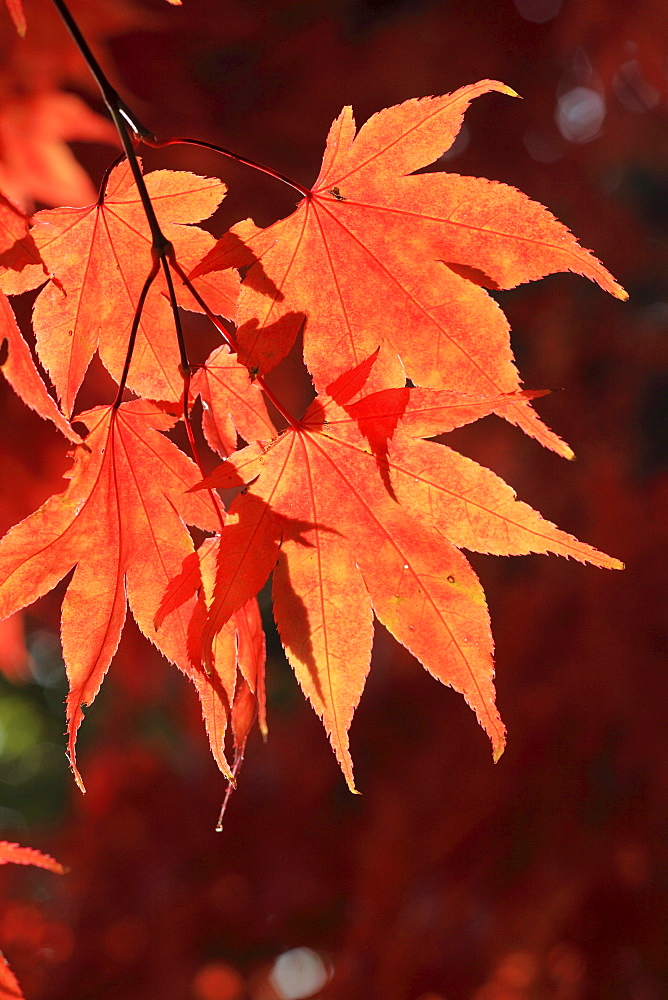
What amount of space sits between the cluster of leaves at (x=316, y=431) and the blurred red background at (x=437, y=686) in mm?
963

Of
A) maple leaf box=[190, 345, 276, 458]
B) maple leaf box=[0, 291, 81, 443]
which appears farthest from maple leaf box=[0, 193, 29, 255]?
maple leaf box=[190, 345, 276, 458]

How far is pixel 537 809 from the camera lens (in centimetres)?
187

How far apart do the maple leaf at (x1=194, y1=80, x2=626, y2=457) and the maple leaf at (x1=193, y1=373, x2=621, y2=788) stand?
0.12 feet

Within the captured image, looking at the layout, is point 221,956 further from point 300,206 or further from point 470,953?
point 300,206

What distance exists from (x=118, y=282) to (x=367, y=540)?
0.23 metres

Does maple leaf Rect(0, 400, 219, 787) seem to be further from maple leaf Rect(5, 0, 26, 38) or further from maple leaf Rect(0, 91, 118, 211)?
maple leaf Rect(0, 91, 118, 211)

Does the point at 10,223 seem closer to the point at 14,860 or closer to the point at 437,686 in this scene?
the point at 14,860

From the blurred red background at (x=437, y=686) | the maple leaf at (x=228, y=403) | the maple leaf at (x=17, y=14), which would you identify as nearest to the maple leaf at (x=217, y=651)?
the maple leaf at (x=228, y=403)

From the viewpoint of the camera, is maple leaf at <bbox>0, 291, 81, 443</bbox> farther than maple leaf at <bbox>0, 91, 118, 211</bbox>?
No

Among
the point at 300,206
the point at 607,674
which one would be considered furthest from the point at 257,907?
the point at 300,206

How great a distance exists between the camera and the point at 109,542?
47cm

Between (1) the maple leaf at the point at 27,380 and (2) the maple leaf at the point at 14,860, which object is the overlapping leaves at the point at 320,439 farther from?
(2) the maple leaf at the point at 14,860

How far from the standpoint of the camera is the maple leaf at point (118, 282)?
0.47 meters

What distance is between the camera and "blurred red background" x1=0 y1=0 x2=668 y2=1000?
175cm
